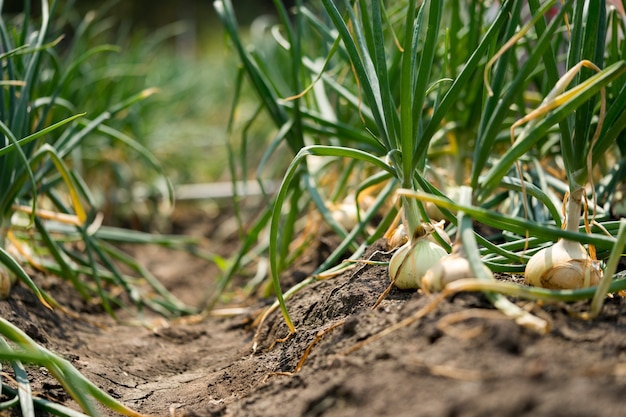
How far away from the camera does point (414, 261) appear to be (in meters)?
0.84

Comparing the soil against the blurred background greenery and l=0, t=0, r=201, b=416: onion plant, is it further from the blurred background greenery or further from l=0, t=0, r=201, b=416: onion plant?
the blurred background greenery

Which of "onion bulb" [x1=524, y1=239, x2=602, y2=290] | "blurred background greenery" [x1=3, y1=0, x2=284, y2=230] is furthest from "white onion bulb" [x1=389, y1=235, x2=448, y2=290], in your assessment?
"blurred background greenery" [x1=3, y1=0, x2=284, y2=230]

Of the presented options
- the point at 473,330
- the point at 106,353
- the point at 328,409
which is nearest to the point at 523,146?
the point at 473,330

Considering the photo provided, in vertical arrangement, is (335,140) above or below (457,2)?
below

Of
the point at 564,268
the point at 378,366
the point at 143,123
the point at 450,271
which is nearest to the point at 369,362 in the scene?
the point at 378,366

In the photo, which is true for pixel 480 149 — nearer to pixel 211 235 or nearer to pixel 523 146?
pixel 523 146

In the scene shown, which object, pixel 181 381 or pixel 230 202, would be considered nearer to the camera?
pixel 181 381

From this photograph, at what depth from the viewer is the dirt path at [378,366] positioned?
20.3 inches

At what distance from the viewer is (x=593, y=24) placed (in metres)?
0.87

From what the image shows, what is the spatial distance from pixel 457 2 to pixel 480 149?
20.4 inches

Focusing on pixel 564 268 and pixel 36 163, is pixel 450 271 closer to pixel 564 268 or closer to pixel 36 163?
pixel 564 268

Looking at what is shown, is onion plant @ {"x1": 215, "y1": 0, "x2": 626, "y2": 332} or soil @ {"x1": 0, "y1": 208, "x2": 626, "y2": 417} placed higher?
onion plant @ {"x1": 215, "y1": 0, "x2": 626, "y2": 332}

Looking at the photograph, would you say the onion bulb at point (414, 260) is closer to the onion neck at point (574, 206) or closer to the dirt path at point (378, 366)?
the dirt path at point (378, 366)

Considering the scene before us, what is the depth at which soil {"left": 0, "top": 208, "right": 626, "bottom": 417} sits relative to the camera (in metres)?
0.52
